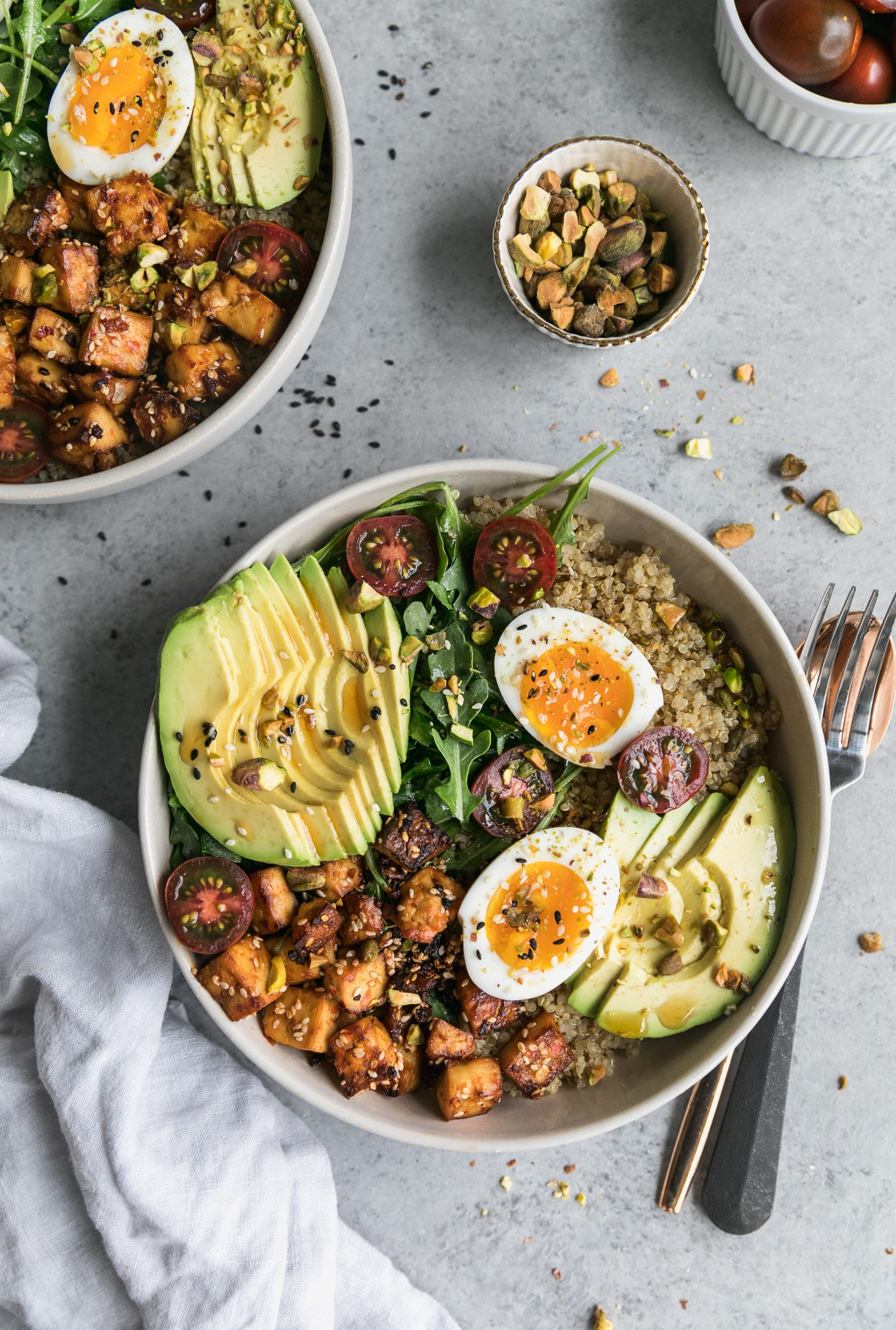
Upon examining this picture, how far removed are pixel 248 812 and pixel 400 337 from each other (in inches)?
41.3

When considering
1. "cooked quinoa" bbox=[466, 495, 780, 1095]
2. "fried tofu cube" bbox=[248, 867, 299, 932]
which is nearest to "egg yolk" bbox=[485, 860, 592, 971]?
"cooked quinoa" bbox=[466, 495, 780, 1095]

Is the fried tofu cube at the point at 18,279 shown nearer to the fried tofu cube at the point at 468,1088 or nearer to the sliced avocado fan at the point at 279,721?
the sliced avocado fan at the point at 279,721

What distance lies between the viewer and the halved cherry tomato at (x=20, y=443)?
1.80m

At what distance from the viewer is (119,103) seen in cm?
179

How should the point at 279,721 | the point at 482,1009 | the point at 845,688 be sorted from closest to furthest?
the point at 279,721 → the point at 482,1009 → the point at 845,688

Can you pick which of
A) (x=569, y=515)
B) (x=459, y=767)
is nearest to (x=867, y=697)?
(x=569, y=515)

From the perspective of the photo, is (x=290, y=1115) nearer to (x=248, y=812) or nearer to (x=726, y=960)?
(x=248, y=812)

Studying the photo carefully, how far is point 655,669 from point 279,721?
2.33ft

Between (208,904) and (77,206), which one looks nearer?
(208,904)

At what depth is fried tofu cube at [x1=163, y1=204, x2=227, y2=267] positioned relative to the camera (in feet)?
5.89

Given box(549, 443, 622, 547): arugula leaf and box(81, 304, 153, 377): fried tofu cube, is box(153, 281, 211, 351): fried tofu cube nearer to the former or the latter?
box(81, 304, 153, 377): fried tofu cube

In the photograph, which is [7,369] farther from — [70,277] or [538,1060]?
[538,1060]

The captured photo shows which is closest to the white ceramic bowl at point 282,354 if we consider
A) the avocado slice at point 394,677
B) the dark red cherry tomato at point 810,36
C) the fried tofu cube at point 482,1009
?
the avocado slice at point 394,677

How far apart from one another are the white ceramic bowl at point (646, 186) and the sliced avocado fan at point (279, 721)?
68 centimetres
